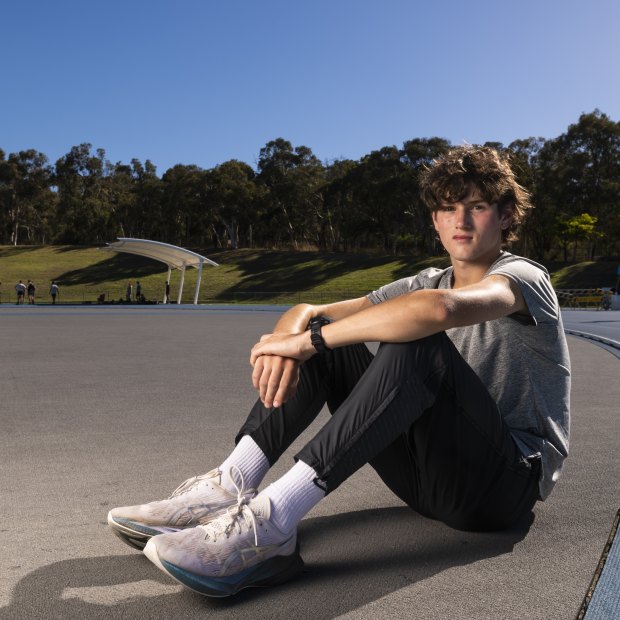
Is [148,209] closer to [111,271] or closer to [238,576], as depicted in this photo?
[111,271]

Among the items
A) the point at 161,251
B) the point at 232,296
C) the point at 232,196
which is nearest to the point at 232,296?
the point at 232,296

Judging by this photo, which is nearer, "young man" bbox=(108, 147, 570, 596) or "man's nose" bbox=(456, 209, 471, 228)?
"young man" bbox=(108, 147, 570, 596)

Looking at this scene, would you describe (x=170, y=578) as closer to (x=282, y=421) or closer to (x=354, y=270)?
(x=282, y=421)

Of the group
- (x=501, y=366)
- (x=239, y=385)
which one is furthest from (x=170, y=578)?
(x=239, y=385)

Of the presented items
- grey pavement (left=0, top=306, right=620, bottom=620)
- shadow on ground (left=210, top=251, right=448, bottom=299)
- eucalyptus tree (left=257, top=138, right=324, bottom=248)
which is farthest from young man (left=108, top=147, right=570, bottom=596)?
eucalyptus tree (left=257, top=138, right=324, bottom=248)

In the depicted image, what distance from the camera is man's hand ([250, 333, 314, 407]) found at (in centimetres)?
239

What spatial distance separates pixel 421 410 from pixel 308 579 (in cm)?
61

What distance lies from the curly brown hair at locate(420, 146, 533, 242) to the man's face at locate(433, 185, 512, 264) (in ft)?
0.07

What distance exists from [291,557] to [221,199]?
6348 cm

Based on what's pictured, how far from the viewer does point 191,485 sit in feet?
7.86

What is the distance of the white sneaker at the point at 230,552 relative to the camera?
198cm

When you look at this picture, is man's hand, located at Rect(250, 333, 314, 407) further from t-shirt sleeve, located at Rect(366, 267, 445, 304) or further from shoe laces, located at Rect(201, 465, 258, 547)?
t-shirt sleeve, located at Rect(366, 267, 445, 304)

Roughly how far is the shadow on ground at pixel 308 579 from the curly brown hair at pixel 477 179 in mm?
1151

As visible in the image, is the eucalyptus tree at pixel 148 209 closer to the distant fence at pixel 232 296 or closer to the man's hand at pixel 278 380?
the distant fence at pixel 232 296
